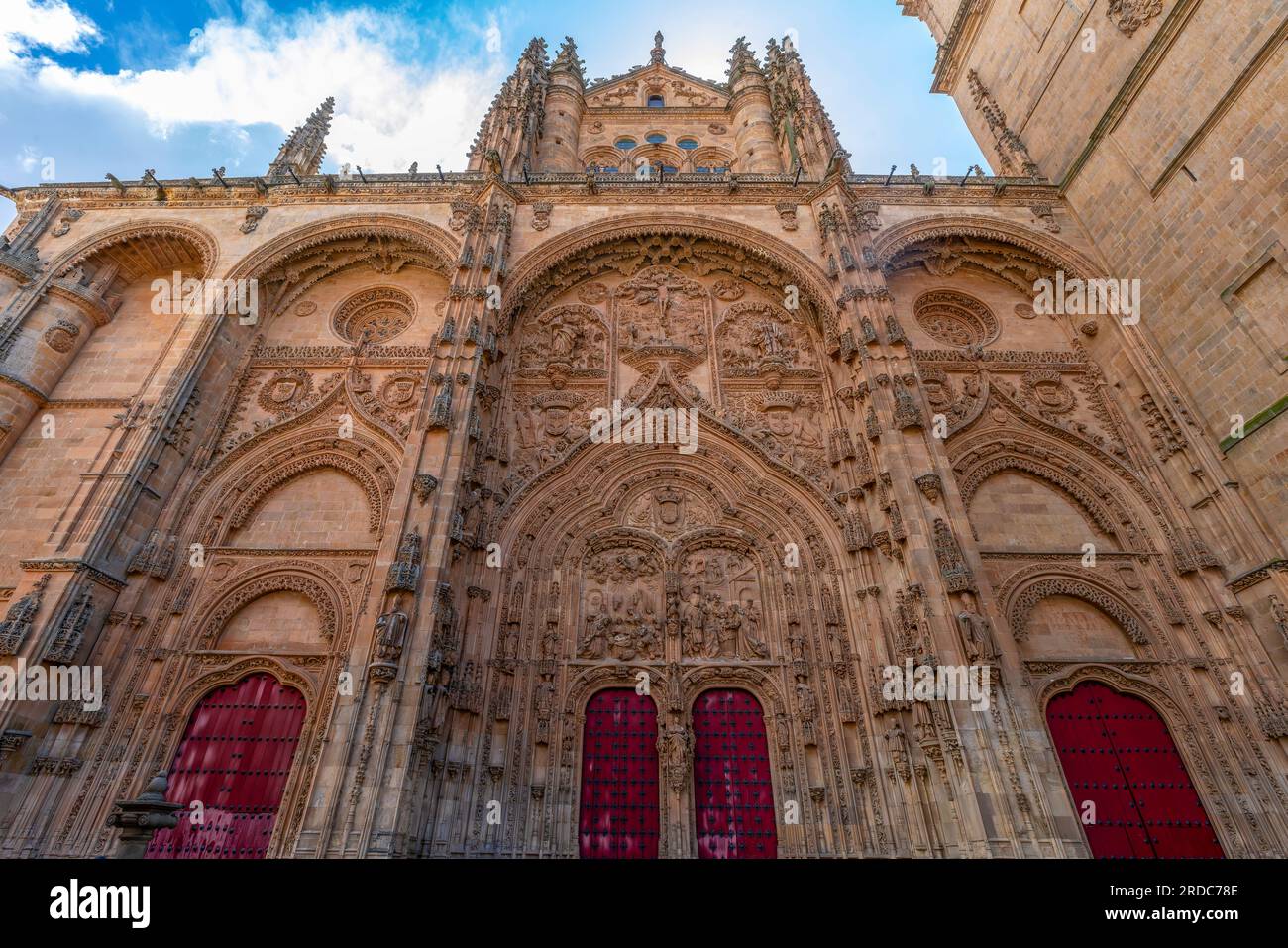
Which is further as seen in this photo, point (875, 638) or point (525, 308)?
point (525, 308)

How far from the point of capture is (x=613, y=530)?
40.5ft

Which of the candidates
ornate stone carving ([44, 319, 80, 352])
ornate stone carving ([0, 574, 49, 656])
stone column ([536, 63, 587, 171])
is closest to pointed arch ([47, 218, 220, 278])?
ornate stone carving ([44, 319, 80, 352])

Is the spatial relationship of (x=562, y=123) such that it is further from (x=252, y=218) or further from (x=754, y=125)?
(x=252, y=218)

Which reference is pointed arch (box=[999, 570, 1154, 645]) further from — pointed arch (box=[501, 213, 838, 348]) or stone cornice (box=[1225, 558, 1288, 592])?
pointed arch (box=[501, 213, 838, 348])

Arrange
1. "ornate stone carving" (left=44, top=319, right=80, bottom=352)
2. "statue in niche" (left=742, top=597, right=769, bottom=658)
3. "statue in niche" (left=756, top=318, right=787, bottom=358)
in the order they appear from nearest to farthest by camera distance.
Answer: "statue in niche" (left=742, top=597, right=769, bottom=658) < "ornate stone carving" (left=44, top=319, right=80, bottom=352) < "statue in niche" (left=756, top=318, right=787, bottom=358)

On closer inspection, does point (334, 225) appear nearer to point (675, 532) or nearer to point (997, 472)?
point (675, 532)

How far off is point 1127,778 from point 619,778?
815cm

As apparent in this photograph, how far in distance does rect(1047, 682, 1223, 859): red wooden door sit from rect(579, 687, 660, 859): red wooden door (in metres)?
6.56

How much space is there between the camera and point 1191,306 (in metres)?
12.2

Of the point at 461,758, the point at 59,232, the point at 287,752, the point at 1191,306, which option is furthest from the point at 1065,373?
the point at 59,232

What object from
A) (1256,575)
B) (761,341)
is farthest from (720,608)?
(1256,575)

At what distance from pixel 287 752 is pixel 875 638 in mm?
10026

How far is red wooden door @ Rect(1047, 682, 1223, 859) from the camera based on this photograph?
9305 mm

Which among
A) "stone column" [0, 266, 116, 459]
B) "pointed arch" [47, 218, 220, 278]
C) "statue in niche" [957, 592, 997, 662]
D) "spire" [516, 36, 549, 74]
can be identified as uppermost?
"spire" [516, 36, 549, 74]
